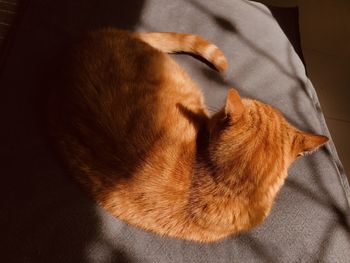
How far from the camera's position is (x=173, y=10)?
186cm

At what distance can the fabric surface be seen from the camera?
125 cm

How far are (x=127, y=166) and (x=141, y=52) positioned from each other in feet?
1.64

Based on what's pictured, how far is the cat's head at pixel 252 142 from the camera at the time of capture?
1.16 m

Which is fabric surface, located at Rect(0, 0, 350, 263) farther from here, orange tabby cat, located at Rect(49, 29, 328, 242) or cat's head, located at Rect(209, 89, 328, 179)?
cat's head, located at Rect(209, 89, 328, 179)

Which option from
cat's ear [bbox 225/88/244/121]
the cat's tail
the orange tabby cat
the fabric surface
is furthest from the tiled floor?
cat's ear [bbox 225/88/244/121]

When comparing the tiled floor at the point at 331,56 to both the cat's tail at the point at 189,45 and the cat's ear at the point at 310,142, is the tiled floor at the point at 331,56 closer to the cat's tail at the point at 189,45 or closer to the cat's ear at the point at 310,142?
the cat's tail at the point at 189,45

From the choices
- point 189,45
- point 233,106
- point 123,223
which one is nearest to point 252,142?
point 233,106

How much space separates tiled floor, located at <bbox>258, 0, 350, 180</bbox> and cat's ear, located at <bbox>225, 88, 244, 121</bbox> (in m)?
1.21

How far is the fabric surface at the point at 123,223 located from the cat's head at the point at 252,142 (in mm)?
321

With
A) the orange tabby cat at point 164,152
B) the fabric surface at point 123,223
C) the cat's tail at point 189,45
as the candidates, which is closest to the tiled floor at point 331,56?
the fabric surface at point 123,223

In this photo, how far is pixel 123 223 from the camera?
1286 mm

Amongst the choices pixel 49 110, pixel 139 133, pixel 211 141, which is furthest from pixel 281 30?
pixel 49 110

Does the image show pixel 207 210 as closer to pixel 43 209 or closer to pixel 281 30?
pixel 43 209

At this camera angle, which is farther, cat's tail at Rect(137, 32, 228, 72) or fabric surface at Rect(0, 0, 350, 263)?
cat's tail at Rect(137, 32, 228, 72)
